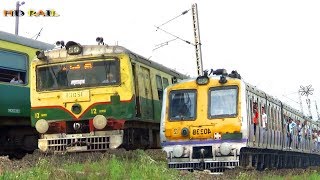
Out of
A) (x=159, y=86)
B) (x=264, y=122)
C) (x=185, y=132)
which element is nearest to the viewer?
(x=185, y=132)

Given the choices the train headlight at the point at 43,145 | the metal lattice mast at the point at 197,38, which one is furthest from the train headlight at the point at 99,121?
the metal lattice mast at the point at 197,38

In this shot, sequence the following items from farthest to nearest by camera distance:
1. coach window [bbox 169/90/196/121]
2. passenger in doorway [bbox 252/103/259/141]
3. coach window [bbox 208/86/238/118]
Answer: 1. passenger in doorway [bbox 252/103/259/141]
2. coach window [bbox 169/90/196/121]
3. coach window [bbox 208/86/238/118]

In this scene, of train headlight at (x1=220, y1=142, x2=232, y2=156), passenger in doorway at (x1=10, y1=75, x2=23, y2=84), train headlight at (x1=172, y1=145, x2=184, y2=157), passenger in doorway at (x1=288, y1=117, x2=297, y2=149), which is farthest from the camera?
passenger in doorway at (x1=288, y1=117, x2=297, y2=149)

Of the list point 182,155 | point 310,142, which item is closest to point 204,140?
point 182,155

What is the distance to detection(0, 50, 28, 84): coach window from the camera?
13.4 metres

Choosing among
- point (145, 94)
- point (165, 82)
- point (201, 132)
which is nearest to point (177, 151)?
point (201, 132)

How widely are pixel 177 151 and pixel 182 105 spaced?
1.33 m

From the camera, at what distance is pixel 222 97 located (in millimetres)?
12930

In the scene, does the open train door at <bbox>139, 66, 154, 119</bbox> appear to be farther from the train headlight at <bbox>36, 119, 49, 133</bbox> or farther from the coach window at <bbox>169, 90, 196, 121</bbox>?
the train headlight at <bbox>36, 119, 49, 133</bbox>

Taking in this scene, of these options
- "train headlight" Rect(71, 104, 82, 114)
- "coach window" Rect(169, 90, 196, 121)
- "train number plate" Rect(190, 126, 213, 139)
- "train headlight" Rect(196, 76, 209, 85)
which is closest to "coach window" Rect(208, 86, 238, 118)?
"train headlight" Rect(196, 76, 209, 85)

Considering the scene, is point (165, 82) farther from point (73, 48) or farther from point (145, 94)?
point (73, 48)

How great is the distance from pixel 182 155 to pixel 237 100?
1.92 m

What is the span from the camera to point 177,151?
1261 cm

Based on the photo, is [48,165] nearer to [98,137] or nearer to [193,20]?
[98,137]
